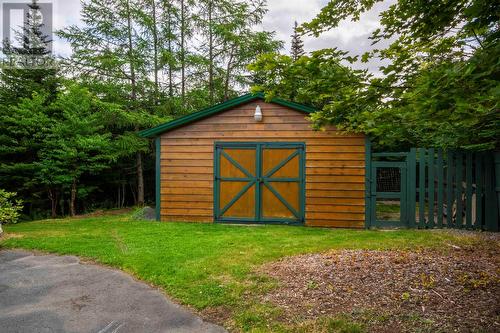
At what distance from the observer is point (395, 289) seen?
3.36 meters

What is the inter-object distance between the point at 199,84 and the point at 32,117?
624 centimetres

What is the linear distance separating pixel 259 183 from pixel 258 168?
0.37 meters

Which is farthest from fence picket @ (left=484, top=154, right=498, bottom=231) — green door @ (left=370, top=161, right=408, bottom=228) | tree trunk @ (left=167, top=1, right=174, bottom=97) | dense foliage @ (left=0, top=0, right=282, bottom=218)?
tree trunk @ (left=167, top=1, right=174, bottom=97)

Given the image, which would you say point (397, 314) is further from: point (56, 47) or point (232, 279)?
point (56, 47)

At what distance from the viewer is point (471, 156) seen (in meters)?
7.29

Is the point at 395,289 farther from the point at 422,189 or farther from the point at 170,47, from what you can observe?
the point at 170,47

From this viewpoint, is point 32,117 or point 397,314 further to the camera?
point 32,117

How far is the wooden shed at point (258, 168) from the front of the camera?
7.81 metres

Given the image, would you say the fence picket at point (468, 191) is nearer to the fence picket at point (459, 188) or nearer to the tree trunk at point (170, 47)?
the fence picket at point (459, 188)

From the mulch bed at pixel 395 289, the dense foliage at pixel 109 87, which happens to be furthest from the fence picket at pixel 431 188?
the dense foliage at pixel 109 87

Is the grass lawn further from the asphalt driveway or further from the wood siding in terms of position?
the wood siding

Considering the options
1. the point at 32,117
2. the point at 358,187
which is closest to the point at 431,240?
the point at 358,187

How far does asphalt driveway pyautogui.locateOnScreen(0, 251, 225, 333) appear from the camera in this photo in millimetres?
2945

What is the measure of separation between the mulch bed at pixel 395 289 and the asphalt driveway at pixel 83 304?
1018mm
